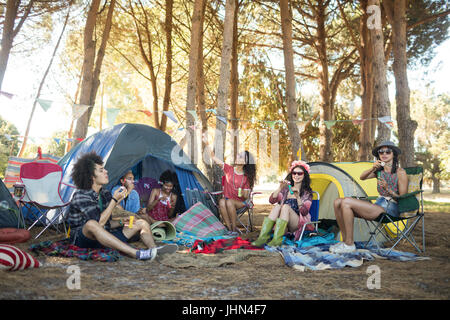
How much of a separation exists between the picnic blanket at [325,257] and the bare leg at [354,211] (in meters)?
0.19

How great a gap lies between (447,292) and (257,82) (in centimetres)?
975

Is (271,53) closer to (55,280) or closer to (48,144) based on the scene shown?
(55,280)

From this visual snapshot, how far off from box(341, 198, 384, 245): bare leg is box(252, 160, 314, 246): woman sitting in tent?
1.82ft

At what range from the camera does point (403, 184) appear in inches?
141

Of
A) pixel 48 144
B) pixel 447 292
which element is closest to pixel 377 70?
pixel 447 292

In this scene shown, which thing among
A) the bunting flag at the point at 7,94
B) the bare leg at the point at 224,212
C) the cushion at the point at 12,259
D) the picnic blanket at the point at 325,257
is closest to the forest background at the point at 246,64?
the bunting flag at the point at 7,94

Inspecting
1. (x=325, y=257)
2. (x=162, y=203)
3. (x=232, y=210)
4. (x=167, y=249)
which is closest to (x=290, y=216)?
(x=325, y=257)

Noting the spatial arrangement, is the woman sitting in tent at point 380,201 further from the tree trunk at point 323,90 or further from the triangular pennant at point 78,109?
the tree trunk at point 323,90

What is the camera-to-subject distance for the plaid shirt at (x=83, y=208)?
10.5 feet

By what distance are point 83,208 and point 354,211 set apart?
2.49 metres

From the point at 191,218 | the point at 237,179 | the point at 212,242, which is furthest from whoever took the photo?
the point at 237,179

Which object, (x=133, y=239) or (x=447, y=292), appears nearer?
(x=447, y=292)

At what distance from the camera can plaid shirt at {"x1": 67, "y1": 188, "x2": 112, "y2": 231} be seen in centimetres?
320

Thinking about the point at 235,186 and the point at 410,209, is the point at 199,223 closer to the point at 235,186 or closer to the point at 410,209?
the point at 235,186
